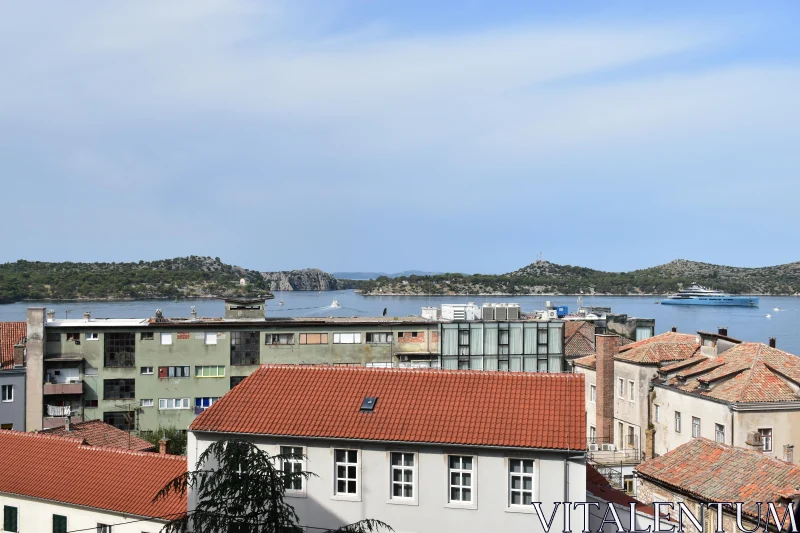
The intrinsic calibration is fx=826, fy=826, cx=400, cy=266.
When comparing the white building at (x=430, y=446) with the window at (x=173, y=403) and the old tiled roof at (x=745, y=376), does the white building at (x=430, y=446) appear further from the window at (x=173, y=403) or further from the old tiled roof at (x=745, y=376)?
the window at (x=173, y=403)

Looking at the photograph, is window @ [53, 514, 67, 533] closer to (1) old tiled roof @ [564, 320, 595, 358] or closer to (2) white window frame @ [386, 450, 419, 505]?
(2) white window frame @ [386, 450, 419, 505]

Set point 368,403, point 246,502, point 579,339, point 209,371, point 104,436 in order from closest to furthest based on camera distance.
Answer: point 246,502 < point 368,403 < point 104,436 < point 209,371 < point 579,339

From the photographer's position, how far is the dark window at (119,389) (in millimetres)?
48156

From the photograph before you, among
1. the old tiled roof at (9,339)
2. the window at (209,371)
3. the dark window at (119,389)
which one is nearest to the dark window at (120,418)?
the dark window at (119,389)

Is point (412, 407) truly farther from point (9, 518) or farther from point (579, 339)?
point (579, 339)

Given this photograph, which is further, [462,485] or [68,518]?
[68,518]

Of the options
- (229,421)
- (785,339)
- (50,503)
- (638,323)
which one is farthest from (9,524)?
(785,339)

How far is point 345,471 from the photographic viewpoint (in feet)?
68.6

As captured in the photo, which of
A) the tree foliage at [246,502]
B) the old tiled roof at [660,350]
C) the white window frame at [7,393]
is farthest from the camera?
the white window frame at [7,393]

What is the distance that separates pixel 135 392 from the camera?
159ft

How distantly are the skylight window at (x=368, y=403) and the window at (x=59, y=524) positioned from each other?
962 centimetres

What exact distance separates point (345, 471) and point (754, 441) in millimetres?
15740

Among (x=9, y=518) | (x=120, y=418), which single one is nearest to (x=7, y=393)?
(x=120, y=418)

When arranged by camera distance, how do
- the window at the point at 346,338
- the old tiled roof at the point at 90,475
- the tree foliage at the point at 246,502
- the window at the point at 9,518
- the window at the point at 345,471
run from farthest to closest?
the window at the point at 346,338
the window at the point at 9,518
the old tiled roof at the point at 90,475
the window at the point at 345,471
the tree foliage at the point at 246,502
